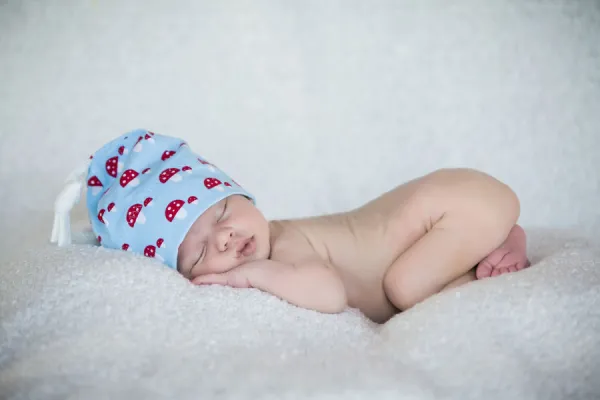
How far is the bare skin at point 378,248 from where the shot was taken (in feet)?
3.36

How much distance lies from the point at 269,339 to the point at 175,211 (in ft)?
1.26

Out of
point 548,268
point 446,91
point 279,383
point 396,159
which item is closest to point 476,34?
point 446,91

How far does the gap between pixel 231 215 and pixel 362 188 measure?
72cm

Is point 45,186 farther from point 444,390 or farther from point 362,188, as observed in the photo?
point 444,390

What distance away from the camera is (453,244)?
3.57ft

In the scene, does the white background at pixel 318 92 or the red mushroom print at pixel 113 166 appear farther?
the white background at pixel 318 92

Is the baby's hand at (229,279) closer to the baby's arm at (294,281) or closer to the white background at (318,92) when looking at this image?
the baby's arm at (294,281)

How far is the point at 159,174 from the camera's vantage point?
1.16 m

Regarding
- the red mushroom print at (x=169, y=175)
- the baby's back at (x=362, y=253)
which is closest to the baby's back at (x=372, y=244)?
the baby's back at (x=362, y=253)

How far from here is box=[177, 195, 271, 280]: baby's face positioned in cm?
108

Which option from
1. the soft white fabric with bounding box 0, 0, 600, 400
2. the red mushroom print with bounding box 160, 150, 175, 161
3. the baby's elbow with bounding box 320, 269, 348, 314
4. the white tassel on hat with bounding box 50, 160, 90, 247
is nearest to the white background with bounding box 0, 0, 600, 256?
the soft white fabric with bounding box 0, 0, 600, 400

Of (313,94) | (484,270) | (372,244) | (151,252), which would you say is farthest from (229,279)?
(313,94)

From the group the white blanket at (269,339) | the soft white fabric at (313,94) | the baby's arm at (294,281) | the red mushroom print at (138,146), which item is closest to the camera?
the white blanket at (269,339)

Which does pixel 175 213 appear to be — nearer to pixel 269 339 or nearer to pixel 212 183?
pixel 212 183
